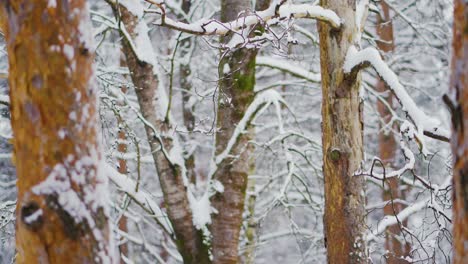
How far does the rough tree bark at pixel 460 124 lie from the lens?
2283 mm

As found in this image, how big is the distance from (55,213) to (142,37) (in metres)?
4.44

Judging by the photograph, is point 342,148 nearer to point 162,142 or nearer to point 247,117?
point 247,117

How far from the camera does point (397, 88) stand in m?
4.91

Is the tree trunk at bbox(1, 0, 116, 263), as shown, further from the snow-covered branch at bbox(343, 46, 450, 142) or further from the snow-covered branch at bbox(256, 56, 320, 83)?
the snow-covered branch at bbox(256, 56, 320, 83)

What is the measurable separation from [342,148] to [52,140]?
301 centimetres

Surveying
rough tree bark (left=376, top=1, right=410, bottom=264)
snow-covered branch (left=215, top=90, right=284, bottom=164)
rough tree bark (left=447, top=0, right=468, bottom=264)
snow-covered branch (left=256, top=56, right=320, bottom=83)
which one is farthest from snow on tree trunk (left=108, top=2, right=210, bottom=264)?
rough tree bark (left=447, top=0, right=468, bottom=264)

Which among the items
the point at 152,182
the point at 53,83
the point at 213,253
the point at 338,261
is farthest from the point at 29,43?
the point at 152,182

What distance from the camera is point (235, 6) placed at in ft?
23.6

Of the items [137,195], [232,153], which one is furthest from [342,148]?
[137,195]

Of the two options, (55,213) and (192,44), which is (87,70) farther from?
(192,44)

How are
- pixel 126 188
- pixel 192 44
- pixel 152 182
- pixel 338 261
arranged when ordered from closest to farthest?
1. pixel 338 261
2. pixel 126 188
3. pixel 192 44
4. pixel 152 182

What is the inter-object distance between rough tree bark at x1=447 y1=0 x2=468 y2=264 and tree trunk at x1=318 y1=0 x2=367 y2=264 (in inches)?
120

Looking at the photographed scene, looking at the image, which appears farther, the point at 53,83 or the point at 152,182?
the point at 152,182

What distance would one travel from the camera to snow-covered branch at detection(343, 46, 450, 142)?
460 centimetres
